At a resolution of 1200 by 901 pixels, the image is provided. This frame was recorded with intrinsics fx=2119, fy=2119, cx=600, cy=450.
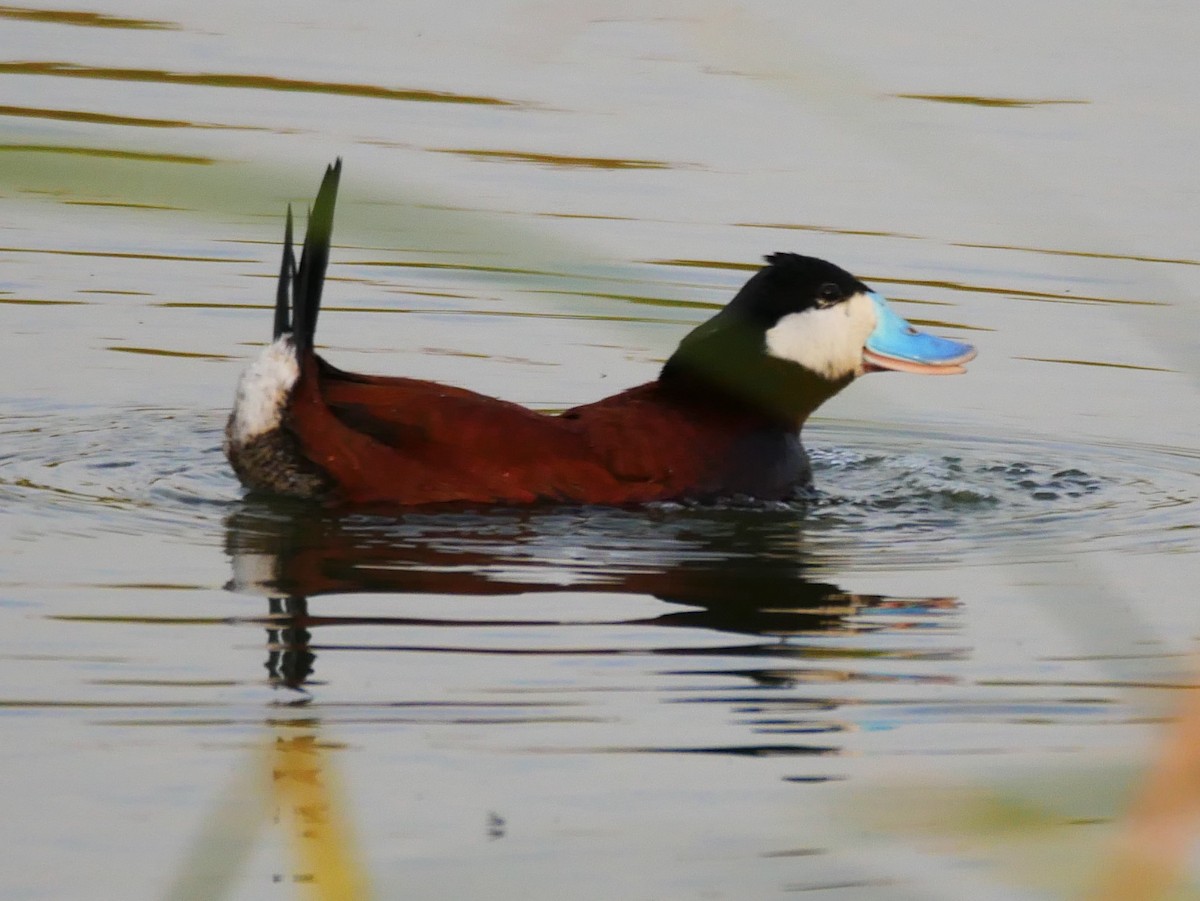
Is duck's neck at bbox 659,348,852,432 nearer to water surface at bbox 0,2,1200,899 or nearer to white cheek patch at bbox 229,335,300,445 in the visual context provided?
water surface at bbox 0,2,1200,899

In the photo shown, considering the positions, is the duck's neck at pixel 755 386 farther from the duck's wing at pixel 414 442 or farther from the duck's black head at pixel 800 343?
the duck's wing at pixel 414 442

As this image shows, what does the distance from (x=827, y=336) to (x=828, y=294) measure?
0.41 feet

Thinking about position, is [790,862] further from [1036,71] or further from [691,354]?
[1036,71]

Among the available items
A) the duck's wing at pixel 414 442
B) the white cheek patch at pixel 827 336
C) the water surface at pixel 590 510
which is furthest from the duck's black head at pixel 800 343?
the duck's wing at pixel 414 442

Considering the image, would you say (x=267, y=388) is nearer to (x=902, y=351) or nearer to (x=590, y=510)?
(x=590, y=510)

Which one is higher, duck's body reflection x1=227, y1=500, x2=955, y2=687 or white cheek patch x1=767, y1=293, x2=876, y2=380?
white cheek patch x1=767, y1=293, x2=876, y2=380

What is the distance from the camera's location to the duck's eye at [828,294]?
245 inches

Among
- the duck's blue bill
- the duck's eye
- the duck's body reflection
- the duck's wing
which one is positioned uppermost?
the duck's eye

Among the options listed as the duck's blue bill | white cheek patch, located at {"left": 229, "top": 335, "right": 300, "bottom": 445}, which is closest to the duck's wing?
white cheek patch, located at {"left": 229, "top": 335, "right": 300, "bottom": 445}

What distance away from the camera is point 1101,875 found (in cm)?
170

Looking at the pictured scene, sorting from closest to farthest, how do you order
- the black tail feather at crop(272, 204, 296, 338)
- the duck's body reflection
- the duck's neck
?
the duck's body reflection < the black tail feather at crop(272, 204, 296, 338) < the duck's neck

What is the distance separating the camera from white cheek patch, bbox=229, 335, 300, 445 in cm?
537

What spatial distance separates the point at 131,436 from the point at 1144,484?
3073 millimetres

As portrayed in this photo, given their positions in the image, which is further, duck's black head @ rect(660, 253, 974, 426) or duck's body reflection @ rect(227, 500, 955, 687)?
duck's black head @ rect(660, 253, 974, 426)
